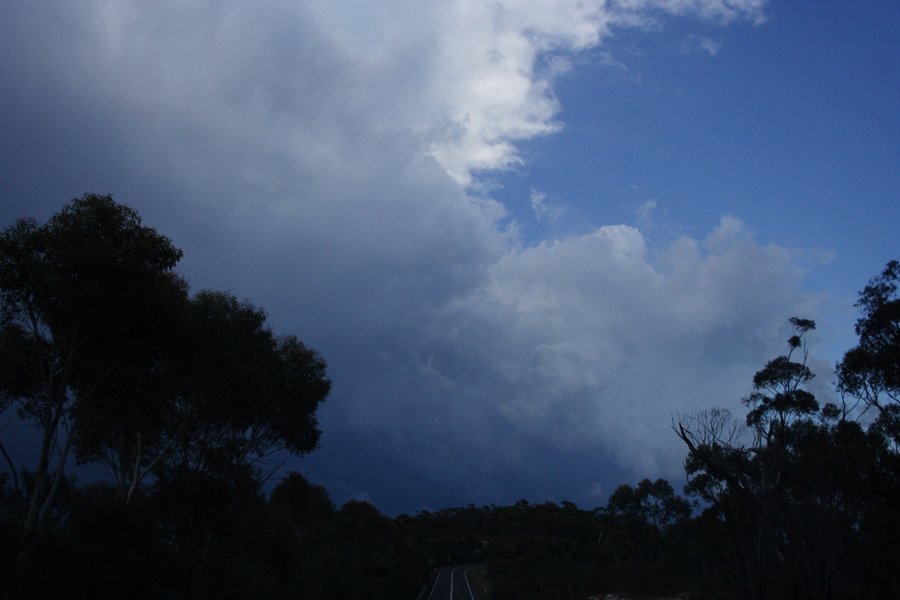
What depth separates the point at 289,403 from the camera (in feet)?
85.5

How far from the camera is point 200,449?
23.1 meters

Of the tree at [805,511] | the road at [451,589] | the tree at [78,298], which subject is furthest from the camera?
the road at [451,589]

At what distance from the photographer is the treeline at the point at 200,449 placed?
1366 centimetres

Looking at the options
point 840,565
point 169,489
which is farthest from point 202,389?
point 840,565

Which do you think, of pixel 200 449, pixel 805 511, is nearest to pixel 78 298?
pixel 200 449

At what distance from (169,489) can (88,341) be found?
26.6 ft

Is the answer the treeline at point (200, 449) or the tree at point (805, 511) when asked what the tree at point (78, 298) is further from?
the tree at point (805, 511)

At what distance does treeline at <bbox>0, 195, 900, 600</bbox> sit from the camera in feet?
44.8

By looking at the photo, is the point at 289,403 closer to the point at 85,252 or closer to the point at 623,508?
the point at 85,252

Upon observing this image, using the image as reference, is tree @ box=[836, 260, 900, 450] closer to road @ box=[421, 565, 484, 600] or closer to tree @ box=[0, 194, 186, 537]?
tree @ box=[0, 194, 186, 537]

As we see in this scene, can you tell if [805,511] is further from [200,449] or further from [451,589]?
[451,589]

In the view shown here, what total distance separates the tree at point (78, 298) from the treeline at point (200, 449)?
0.04 metres

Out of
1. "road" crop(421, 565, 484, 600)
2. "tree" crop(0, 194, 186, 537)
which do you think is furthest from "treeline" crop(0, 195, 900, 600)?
"road" crop(421, 565, 484, 600)

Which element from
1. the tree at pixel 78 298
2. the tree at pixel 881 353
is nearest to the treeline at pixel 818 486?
the tree at pixel 881 353
